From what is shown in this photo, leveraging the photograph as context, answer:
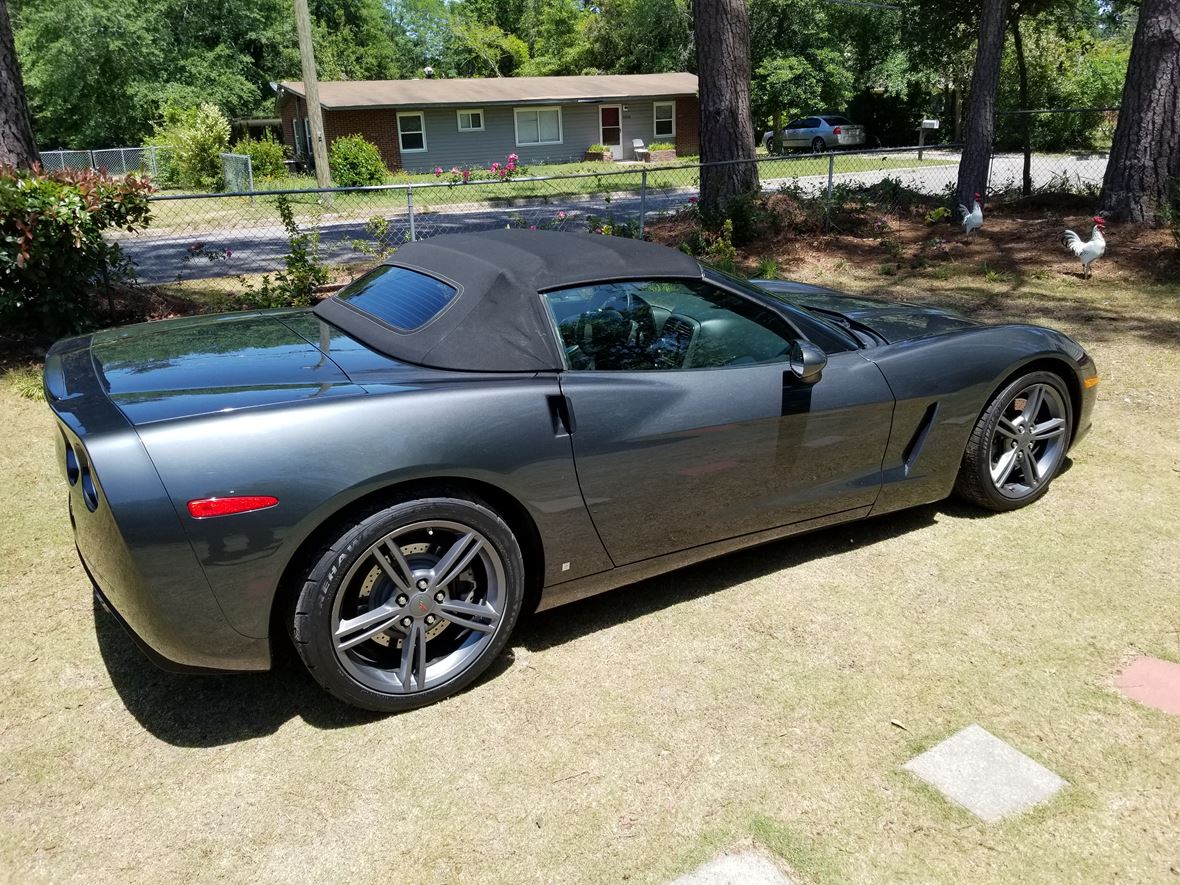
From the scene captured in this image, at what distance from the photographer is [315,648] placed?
2.65m

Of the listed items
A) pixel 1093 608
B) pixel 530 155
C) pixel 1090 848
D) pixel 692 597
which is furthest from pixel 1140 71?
pixel 530 155

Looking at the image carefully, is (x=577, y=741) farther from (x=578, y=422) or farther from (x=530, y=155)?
(x=530, y=155)

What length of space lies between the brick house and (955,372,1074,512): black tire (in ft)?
98.9

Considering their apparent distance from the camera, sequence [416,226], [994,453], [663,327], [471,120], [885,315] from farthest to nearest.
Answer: [471,120]
[416,226]
[885,315]
[994,453]
[663,327]

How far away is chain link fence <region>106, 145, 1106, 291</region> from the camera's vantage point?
10461mm

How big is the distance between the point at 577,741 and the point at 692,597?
1.01 m

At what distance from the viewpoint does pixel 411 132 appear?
33.2m

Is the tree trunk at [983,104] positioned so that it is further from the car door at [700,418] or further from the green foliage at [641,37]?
the green foliage at [641,37]

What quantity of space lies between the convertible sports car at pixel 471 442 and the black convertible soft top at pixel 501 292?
0.01 m

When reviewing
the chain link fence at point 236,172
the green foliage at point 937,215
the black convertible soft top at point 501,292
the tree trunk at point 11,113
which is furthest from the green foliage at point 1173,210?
the chain link fence at point 236,172

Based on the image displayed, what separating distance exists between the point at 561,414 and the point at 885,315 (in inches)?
84.0

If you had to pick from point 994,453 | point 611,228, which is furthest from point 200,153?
point 994,453

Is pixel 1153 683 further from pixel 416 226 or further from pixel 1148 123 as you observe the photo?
pixel 416 226

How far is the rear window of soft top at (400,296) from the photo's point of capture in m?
3.22
